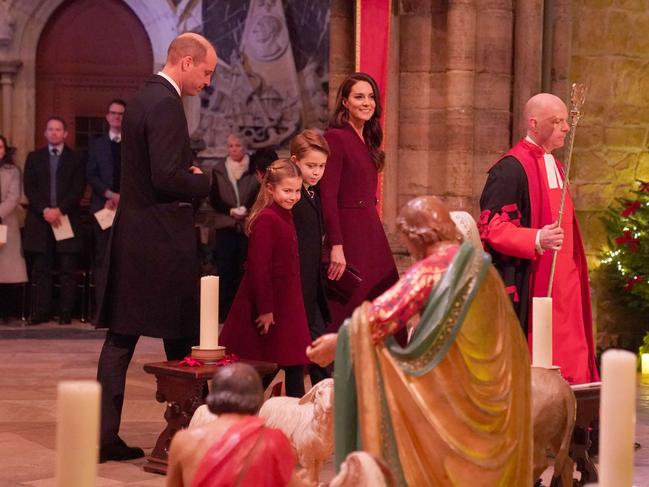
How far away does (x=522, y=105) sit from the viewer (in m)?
9.52

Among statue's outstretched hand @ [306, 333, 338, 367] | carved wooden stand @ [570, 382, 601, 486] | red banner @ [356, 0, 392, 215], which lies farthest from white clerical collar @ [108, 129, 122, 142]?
statue's outstretched hand @ [306, 333, 338, 367]

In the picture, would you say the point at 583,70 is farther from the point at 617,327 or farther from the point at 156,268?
the point at 156,268

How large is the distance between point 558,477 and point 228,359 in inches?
57.4

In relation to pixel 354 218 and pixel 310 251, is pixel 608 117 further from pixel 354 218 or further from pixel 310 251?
pixel 310 251

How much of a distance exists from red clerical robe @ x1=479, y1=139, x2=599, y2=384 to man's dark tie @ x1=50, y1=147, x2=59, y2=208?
5651 mm

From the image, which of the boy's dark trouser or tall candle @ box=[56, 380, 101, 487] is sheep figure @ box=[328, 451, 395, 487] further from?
the boy's dark trouser

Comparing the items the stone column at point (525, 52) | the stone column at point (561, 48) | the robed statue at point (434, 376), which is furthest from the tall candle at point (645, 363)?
the robed statue at point (434, 376)

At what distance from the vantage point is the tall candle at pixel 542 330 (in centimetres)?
516

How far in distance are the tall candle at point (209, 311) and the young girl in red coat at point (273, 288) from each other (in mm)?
428

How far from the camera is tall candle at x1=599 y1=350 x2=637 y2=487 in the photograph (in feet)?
10.3

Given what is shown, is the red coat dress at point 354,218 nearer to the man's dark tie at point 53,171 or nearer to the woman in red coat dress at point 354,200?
the woman in red coat dress at point 354,200

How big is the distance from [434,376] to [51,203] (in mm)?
7866

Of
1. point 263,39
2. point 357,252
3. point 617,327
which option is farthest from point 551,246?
point 263,39

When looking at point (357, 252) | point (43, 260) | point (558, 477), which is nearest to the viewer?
point (558, 477)
